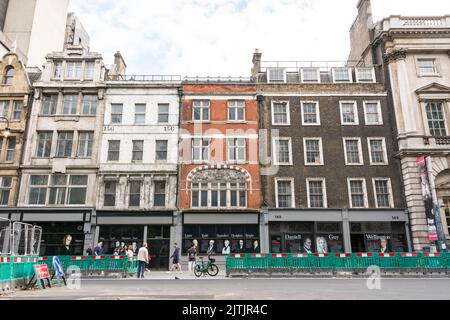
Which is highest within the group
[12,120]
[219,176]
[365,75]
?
[365,75]

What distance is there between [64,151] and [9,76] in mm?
8537

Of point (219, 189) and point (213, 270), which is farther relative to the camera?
point (219, 189)

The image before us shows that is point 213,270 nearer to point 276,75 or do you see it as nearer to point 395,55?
point 276,75

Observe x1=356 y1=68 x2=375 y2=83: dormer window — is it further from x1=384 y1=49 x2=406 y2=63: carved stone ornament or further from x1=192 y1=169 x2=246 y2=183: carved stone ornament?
x1=192 y1=169 x2=246 y2=183: carved stone ornament

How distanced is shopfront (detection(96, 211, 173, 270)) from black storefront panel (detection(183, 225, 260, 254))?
5.03 feet

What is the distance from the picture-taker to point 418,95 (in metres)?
26.1

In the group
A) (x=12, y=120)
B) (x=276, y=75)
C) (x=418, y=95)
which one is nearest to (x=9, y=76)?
(x=12, y=120)

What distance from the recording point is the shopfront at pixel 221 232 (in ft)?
78.5

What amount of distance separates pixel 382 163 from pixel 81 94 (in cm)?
2492

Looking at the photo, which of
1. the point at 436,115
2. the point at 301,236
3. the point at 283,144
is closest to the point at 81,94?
the point at 283,144

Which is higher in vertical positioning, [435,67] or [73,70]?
[73,70]

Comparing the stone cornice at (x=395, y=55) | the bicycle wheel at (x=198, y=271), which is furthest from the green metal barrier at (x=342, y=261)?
the stone cornice at (x=395, y=55)

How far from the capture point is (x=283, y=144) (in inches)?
1044
